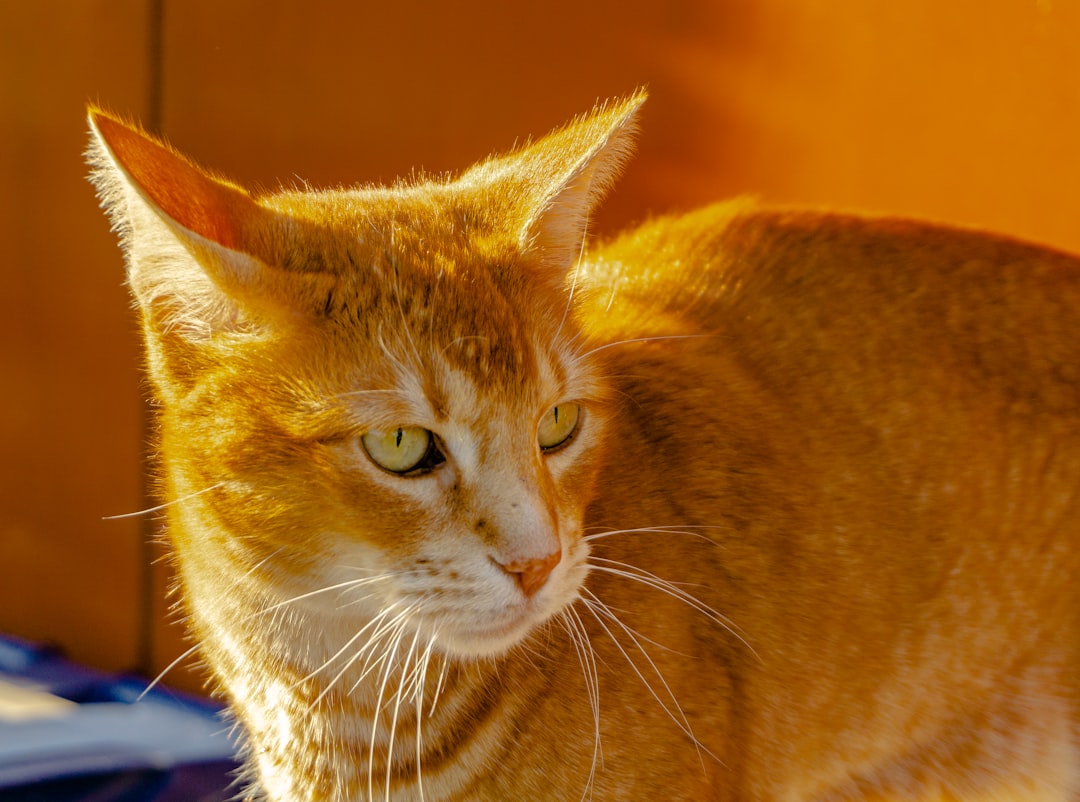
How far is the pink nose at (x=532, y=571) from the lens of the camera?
42.3 inches

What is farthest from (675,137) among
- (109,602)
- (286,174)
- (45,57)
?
(109,602)

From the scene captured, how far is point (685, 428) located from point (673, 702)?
0.38 meters

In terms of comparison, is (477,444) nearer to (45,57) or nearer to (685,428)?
(685,428)

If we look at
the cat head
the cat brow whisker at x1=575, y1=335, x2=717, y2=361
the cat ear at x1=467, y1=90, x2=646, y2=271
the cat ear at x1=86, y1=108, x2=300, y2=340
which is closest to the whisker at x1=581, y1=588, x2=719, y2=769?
the cat head

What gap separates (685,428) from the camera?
1521 mm

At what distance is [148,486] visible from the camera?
8.30 ft

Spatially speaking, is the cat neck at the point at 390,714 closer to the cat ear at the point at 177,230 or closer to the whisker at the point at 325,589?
the whisker at the point at 325,589

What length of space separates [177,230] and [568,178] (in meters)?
0.46

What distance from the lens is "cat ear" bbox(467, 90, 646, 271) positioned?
1.27 metres

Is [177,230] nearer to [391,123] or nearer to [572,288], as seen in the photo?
[572,288]

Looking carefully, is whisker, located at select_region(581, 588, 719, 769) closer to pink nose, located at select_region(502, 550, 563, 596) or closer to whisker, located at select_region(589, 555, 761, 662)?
whisker, located at select_region(589, 555, 761, 662)

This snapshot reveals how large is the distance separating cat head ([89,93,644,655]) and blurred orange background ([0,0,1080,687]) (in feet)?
3.11

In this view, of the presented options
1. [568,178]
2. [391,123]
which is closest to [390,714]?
[568,178]

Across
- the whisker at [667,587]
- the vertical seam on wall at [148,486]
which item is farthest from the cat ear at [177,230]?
the vertical seam on wall at [148,486]
